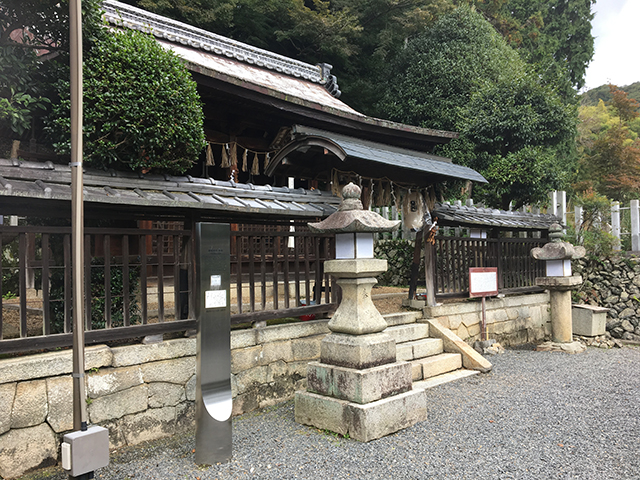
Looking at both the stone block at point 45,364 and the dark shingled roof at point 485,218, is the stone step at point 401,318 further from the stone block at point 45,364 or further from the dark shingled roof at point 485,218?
the stone block at point 45,364

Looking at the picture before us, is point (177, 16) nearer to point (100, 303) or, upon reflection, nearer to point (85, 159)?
point (85, 159)

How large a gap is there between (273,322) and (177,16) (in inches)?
617

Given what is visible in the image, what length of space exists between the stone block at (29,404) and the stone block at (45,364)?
0.28 feet

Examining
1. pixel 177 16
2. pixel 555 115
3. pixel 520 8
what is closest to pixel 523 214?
pixel 555 115

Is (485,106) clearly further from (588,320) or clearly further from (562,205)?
(588,320)

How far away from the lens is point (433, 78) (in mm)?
18094

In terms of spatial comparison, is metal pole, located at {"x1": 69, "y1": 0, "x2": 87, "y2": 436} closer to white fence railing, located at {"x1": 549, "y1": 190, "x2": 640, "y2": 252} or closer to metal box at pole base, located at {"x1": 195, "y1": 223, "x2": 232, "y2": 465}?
metal box at pole base, located at {"x1": 195, "y1": 223, "x2": 232, "y2": 465}

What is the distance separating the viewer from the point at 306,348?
6.57m

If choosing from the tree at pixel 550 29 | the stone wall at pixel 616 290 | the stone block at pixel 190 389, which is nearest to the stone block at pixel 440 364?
the stone block at pixel 190 389

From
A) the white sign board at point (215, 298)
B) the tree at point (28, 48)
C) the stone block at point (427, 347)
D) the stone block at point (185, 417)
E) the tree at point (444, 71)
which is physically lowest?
the stone block at point (185, 417)

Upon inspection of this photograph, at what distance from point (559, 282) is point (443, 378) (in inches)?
181

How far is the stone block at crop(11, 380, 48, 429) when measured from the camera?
4.10m

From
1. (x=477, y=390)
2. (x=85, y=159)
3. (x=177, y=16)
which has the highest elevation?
(x=177, y=16)

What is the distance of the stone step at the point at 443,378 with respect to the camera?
6.84 m
